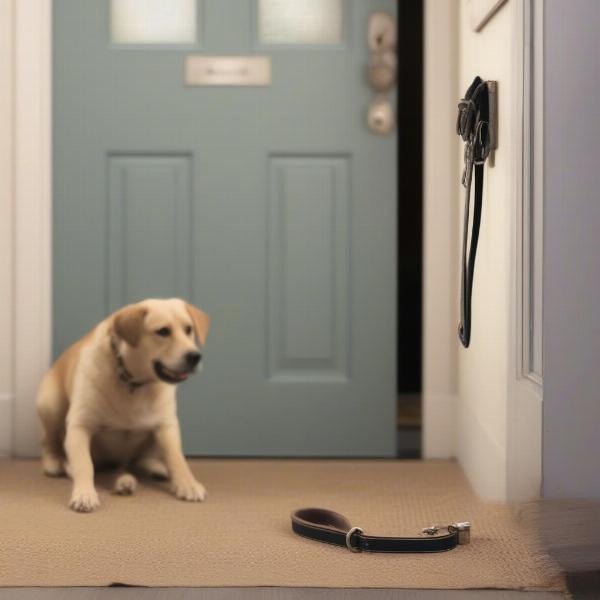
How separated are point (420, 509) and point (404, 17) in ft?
8.59

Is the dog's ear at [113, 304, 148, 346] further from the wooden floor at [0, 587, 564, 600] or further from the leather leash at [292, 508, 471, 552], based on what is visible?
the wooden floor at [0, 587, 564, 600]

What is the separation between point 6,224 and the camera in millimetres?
2809

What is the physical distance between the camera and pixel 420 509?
7.34ft

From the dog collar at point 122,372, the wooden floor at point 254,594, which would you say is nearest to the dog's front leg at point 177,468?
the dog collar at point 122,372

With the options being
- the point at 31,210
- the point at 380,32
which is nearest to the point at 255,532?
the point at 31,210

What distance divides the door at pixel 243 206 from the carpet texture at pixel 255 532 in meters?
0.20

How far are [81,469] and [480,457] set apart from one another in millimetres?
921

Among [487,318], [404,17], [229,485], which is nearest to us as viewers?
[487,318]

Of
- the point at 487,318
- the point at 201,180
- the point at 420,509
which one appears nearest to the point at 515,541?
the point at 420,509

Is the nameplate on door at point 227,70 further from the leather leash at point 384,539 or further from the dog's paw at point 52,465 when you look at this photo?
the leather leash at point 384,539

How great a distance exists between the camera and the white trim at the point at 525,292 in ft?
5.99

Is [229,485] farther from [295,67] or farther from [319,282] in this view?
[295,67]

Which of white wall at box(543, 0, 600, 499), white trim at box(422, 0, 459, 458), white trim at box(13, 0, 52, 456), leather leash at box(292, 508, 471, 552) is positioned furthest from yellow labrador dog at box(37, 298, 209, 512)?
white wall at box(543, 0, 600, 499)

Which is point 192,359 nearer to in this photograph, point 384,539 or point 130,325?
point 130,325
